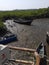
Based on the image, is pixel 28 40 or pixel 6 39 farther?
pixel 28 40

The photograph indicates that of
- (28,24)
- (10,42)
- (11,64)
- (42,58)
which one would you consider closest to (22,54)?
(10,42)

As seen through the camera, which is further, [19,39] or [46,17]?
[46,17]

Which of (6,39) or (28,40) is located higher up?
(6,39)

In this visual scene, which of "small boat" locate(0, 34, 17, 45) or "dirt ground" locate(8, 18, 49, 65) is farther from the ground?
"small boat" locate(0, 34, 17, 45)

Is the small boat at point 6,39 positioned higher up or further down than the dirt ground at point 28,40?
higher up

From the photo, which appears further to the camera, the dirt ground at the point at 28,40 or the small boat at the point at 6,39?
the small boat at the point at 6,39

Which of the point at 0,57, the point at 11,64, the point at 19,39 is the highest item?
the point at 0,57

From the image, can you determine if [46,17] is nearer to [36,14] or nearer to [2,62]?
[36,14]

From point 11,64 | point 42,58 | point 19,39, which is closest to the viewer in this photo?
point 42,58

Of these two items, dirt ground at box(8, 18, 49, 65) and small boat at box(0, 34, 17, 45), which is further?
small boat at box(0, 34, 17, 45)

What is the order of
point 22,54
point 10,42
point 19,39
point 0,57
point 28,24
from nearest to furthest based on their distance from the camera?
point 0,57
point 22,54
point 10,42
point 19,39
point 28,24

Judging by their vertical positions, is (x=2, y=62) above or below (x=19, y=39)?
above
